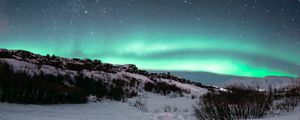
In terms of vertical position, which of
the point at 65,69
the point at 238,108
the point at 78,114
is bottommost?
the point at 78,114

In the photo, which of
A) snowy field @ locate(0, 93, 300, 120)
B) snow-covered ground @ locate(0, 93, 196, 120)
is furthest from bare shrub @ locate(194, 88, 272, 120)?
snow-covered ground @ locate(0, 93, 196, 120)

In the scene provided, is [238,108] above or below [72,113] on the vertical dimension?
above

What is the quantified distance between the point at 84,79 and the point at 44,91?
7627 millimetres

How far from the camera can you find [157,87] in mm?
18516

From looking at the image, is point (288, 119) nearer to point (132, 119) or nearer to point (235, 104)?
point (235, 104)

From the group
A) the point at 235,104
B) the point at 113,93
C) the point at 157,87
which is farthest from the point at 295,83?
the point at 157,87

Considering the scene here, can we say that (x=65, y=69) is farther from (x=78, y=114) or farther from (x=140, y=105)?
(x=78, y=114)

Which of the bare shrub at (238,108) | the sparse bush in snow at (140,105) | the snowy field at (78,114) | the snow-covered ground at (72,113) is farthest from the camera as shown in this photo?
the sparse bush in snow at (140,105)

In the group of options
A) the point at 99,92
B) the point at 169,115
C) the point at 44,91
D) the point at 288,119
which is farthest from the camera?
the point at 99,92

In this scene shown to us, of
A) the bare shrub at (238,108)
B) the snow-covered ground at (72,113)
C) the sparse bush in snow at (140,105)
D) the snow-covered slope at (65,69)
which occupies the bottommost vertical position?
the sparse bush in snow at (140,105)

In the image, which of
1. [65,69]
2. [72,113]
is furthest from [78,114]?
[65,69]

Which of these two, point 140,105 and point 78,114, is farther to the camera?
point 140,105

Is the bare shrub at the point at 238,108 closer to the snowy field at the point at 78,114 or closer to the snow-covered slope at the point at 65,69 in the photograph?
the snowy field at the point at 78,114

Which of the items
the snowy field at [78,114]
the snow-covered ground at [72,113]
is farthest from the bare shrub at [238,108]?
the snow-covered ground at [72,113]
